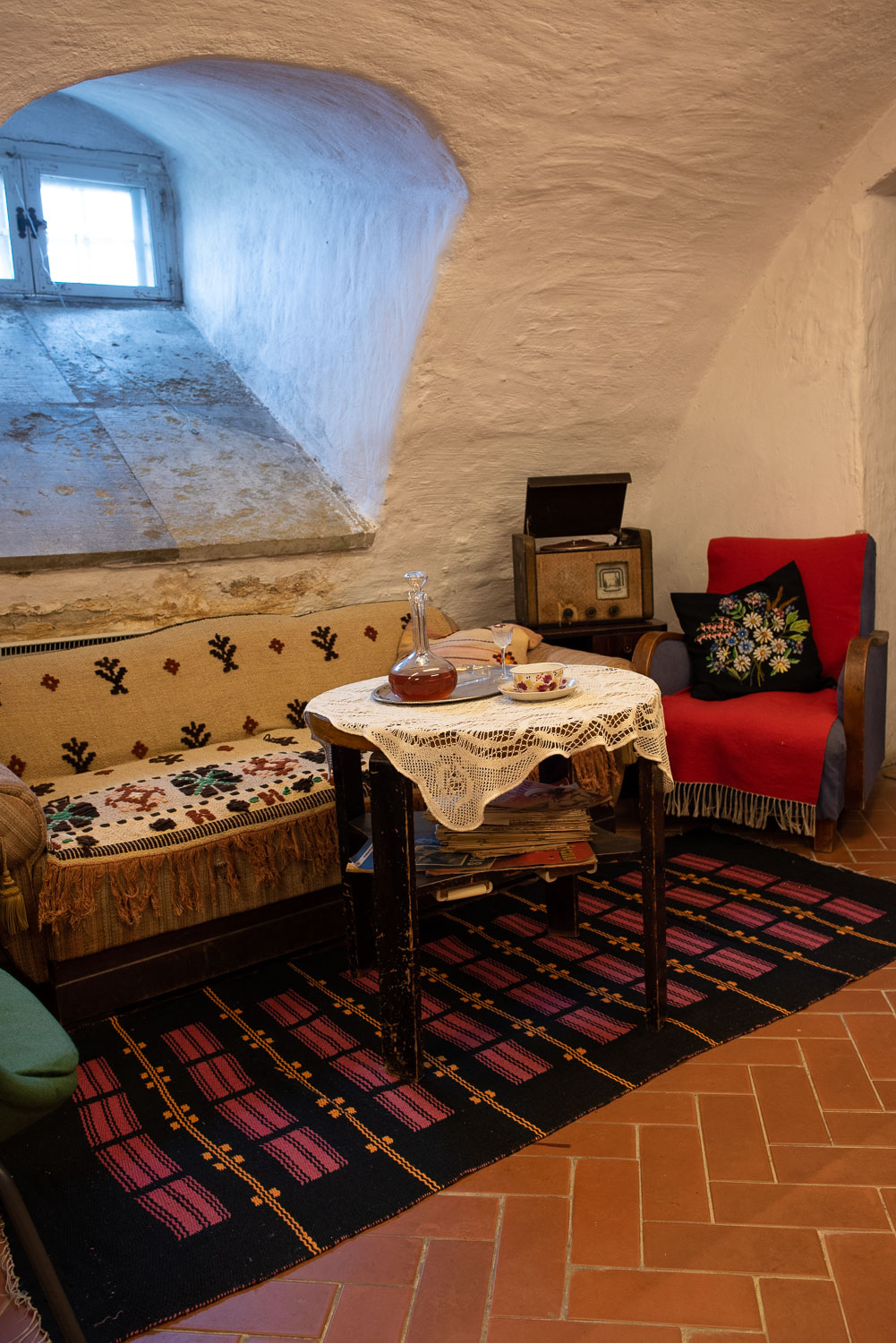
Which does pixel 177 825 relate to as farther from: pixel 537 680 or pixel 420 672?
pixel 537 680

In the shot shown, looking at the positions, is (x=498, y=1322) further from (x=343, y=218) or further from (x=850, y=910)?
(x=343, y=218)

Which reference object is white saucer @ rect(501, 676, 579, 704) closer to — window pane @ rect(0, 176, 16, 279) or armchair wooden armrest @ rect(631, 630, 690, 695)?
armchair wooden armrest @ rect(631, 630, 690, 695)

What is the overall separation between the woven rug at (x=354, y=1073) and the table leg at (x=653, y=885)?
0.33 feet

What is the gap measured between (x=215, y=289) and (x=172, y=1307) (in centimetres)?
391

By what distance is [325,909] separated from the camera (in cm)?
287

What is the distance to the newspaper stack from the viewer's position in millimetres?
2273

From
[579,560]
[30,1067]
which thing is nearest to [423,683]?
[30,1067]

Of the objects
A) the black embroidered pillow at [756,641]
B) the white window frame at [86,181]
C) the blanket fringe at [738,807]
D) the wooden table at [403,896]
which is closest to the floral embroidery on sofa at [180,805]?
the wooden table at [403,896]

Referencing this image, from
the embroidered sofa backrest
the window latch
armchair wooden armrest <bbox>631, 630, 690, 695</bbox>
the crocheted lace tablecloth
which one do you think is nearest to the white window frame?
the window latch

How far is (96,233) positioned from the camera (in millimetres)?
4426

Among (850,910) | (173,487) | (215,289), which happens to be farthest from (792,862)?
(215,289)

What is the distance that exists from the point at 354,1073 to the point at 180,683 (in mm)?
1490

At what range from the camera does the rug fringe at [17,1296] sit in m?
1.58

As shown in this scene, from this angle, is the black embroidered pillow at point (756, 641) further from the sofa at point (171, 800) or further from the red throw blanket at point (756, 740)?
the sofa at point (171, 800)
